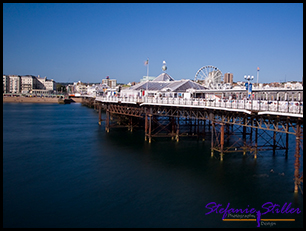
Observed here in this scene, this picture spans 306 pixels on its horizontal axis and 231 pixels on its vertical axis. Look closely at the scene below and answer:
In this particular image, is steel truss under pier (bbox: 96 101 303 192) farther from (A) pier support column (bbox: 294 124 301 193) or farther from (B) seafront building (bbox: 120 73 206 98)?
(B) seafront building (bbox: 120 73 206 98)

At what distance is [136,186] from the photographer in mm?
22844

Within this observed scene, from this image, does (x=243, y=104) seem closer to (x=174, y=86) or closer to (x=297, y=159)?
(x=297, y=159)

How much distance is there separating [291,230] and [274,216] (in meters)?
1.60

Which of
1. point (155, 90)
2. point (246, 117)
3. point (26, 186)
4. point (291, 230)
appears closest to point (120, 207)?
point (26, 186)

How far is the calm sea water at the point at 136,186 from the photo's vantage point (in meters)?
17.7

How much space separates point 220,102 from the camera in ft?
98.1

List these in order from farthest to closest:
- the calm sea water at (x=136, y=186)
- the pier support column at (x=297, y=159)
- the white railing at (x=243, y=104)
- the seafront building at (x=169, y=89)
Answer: the seafront building at (x=169, y=89), the white railing at (x=243, y=104), the pier support column at (x=297, y=159), the calm sea water at (x=136, y=186)

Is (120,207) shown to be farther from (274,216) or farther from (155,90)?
(155,90)

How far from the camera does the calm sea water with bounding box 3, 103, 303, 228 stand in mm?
17703

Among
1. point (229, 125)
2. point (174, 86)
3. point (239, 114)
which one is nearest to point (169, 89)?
point (174, 86)
